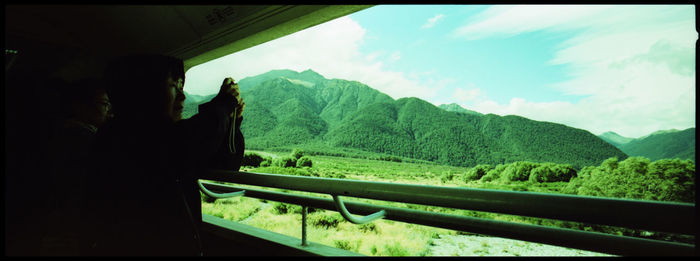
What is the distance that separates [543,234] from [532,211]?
18 cm

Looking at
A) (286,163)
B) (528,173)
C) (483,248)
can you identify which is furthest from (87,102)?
(528,173)

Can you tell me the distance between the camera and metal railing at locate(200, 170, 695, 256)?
630 mm

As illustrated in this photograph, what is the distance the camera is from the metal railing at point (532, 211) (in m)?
0.63

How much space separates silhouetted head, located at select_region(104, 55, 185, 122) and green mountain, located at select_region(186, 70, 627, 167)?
45.4 m

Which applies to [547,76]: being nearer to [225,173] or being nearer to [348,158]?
[348,158]

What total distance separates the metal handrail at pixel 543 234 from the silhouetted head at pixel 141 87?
0.70 m

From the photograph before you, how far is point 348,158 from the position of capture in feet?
201

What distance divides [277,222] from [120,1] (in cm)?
892

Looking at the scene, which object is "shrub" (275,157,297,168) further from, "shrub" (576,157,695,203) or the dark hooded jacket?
the dark hooded jacket

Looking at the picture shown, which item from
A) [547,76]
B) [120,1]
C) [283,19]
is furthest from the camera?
[547,76]

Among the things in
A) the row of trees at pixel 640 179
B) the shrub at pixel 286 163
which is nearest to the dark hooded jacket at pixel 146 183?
the row of trees at pixel 640 179

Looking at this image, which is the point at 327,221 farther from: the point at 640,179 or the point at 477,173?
the point at 477,173

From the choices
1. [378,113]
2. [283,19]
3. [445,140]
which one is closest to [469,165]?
[445,140]

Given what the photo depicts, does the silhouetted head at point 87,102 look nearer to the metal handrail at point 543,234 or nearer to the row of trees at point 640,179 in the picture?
the metal handrail at point 543,234
